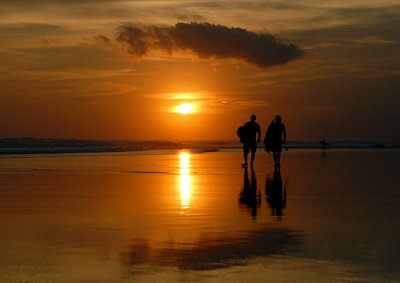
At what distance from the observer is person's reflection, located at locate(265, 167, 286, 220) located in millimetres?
12398

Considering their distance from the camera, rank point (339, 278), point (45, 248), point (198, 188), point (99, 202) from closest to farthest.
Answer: point (339, 278) < point (45, 248) < point (99, 202) < point (198, 188)

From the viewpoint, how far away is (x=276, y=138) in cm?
2773

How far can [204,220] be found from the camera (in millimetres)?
10797

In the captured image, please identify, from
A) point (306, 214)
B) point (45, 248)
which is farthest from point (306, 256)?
point (306, 214)

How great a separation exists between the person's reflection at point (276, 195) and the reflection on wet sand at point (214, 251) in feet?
8.69

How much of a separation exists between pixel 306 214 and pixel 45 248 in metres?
4.85

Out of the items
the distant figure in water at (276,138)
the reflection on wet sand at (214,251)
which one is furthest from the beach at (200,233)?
the distant figure in water at (276,138)

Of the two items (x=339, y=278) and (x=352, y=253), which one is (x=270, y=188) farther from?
(x=339, y=278)

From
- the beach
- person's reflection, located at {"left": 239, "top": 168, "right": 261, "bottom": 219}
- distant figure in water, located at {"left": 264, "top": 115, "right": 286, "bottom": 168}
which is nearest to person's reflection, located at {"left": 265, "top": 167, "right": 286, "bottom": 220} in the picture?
the beach

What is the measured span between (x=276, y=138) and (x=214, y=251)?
1996 cm

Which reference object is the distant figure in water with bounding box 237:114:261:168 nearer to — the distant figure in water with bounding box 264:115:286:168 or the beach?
the distant figure in water with bounding box 264:115:286:168

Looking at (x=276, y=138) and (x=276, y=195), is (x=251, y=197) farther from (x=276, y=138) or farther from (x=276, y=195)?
(x=276, y=138)

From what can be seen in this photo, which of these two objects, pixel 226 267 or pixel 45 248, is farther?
pixel 45 248

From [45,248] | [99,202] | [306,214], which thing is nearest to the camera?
[45,248]
